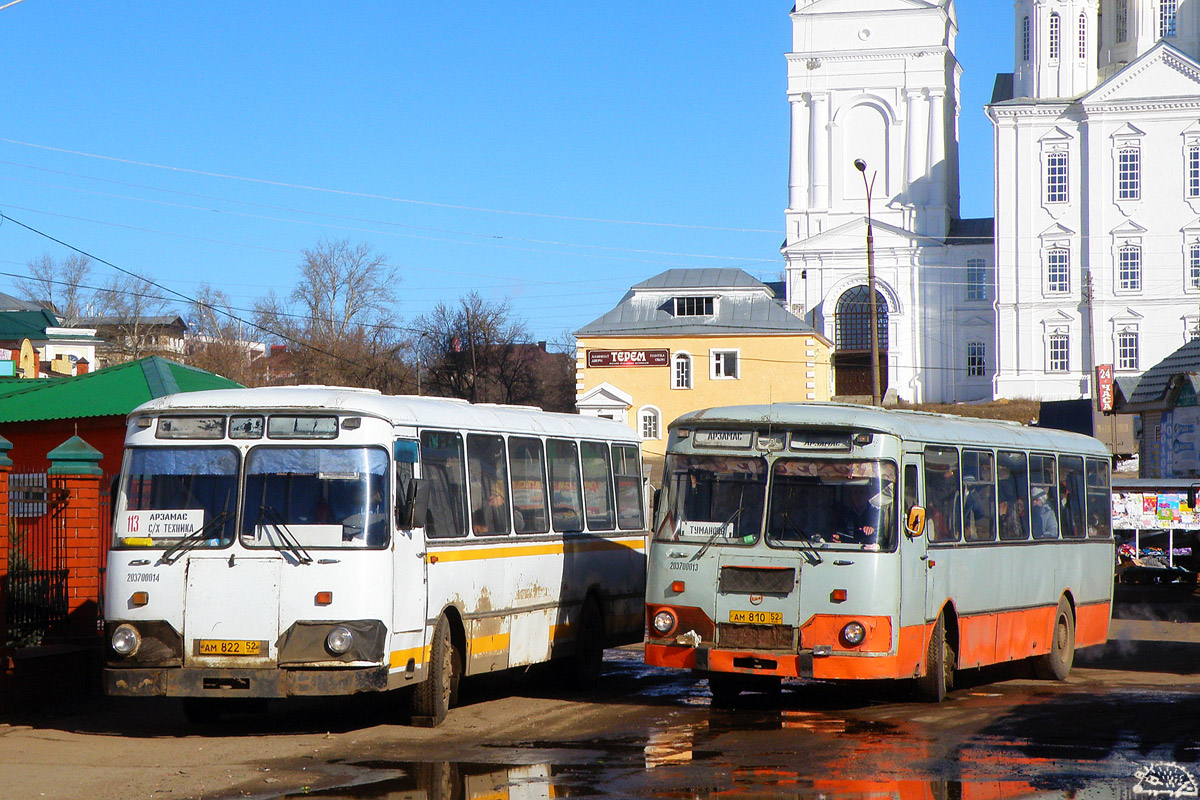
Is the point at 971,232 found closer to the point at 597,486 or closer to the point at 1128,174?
the point at 1128,174

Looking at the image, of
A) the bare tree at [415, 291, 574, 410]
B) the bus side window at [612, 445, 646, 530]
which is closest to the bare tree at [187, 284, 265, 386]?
the bare tree at [415, 291, 574, 410]

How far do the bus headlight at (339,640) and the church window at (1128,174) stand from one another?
3008 inches

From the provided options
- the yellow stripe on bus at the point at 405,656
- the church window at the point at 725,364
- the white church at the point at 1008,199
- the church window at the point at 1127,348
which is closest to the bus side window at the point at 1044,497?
the yellow stripe on bus at the point at 405,656

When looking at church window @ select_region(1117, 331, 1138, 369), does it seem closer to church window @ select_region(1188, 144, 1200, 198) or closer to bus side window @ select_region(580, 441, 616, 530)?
church window @ select_region(1188, 144, 1200, 198)

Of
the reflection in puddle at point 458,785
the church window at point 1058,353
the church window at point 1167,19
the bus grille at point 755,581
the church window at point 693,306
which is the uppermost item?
the church window at point 1167,19

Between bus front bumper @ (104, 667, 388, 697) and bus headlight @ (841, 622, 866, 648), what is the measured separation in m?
3.70

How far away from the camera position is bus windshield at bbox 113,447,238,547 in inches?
452

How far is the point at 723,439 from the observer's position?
42.8 ft

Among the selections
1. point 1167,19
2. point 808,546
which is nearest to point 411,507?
point 808,546

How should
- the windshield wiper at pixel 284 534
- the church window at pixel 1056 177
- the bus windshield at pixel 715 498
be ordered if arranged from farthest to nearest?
the church window at pixel 1056 177 < the bus windshield at pixel 715 498 < the windshield wiper at pixel 284 534

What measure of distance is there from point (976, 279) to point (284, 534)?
78426 mm

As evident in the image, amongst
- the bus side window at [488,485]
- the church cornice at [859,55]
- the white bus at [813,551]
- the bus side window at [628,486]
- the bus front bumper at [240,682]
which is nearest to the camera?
the bus front bumper at [240,682]

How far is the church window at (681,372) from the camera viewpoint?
67.4 metres

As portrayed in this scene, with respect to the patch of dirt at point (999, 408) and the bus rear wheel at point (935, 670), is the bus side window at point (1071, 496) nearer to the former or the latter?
the bus rear wheel at point (935, 670)
